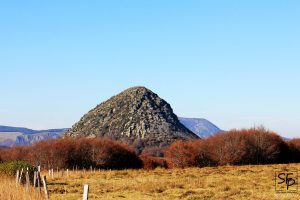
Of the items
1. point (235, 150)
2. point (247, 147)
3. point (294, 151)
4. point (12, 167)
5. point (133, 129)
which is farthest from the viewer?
point (133, 129)

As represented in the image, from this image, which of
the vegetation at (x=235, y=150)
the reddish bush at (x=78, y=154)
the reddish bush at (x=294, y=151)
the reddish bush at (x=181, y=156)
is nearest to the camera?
the reddish bush at (x=181, y=156)

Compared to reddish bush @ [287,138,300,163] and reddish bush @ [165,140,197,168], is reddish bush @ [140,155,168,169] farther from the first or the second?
reddish bush @ [287,138,300,163]

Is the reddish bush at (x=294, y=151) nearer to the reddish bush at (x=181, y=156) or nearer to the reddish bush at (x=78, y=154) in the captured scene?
the reddish bush at (x=181, y=156)

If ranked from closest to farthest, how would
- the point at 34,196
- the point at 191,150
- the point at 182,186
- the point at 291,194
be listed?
the point at 34,196 → the point at 291,194 → the point at 182,186 → the point at 191,150

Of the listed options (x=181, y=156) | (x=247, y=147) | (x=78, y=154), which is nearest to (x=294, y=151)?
(x=247, y=147)

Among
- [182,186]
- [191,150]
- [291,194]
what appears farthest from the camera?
[191,150]

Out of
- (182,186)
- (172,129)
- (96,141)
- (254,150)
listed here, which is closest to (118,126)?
(172,129)

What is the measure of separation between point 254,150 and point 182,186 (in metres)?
56.1

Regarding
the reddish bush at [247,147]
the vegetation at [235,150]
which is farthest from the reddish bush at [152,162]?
the reddish bush at [247,147]

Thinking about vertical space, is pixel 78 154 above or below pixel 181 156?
below

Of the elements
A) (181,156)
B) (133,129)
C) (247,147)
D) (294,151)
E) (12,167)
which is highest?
(133,129)

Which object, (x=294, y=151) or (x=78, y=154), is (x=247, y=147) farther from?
(x=78, y=154)

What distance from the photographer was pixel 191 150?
84312 mm

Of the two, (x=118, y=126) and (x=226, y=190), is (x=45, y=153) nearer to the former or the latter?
(x=226, y=190)
